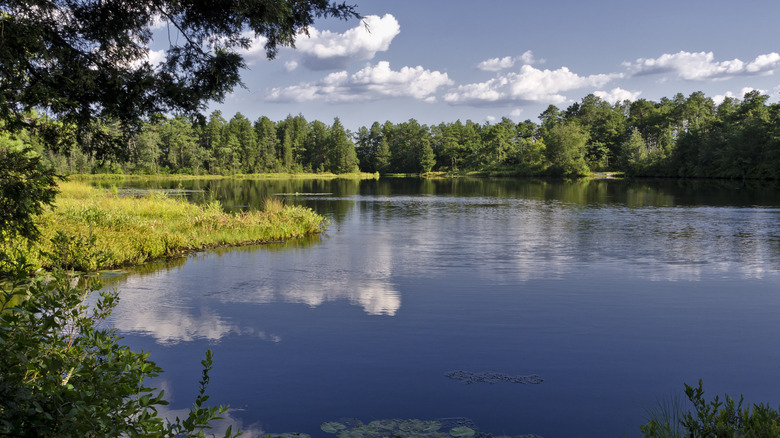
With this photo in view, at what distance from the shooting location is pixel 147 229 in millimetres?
18922

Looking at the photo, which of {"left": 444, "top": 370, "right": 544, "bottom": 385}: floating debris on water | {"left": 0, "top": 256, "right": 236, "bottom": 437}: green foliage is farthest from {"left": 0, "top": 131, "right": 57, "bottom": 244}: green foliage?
{"left": 444, "top": 370, "right": 544, "bottom": 385}: floating debris on water

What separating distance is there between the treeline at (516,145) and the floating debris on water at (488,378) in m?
76.2

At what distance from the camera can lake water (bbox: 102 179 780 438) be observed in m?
7.77

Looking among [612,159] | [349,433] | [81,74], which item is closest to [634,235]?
[349,433]

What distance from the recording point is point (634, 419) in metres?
7.29

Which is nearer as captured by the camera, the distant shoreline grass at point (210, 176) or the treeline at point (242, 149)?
the distant shoreline grass at point (210, 176)

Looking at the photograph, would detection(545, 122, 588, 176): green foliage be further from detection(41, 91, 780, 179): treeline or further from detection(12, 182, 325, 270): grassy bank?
detection(12, 182, 325, 270): grassy bank

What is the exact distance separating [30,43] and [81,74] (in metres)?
1.10

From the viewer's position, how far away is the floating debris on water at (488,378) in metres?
8.47

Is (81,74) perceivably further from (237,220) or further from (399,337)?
(237,220)

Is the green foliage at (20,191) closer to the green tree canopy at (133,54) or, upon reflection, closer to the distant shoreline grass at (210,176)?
the green tree canopy at (133,54)

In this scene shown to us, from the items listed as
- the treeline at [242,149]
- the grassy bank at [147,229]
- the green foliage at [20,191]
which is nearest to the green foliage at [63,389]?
the green foliage at [20,191]

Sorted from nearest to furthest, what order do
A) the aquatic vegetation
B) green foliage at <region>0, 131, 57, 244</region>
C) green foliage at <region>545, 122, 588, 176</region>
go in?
the aquatic vegetation
green foliage at <region>0, 131, 57, 244</region>
green foliage at <region>545, 122, 588, 176</region>

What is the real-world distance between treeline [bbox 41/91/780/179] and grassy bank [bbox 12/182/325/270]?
5699 centimetres
